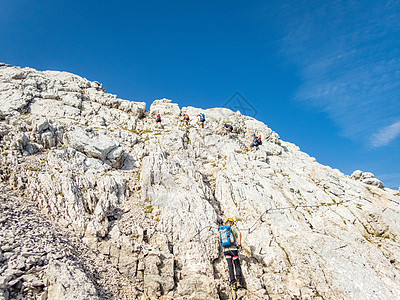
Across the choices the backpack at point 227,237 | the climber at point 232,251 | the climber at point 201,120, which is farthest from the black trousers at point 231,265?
the climber at point 201,120

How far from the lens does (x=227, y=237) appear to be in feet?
51.8

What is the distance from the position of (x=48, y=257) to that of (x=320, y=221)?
24.3 metres

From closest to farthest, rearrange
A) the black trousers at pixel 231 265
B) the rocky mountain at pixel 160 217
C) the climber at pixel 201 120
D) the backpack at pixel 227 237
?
the rocky mountain at pixel 160 217 → the black trousers at pixel 231 265 → the backpack at pixel 227 237 → the climber at pixel 201 120

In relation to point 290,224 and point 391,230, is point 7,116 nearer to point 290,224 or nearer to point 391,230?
point 290,224

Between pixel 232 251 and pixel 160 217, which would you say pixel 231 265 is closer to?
pixel 232 251

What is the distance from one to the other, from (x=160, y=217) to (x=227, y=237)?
22.5ft

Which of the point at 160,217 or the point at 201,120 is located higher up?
the point at 201,120

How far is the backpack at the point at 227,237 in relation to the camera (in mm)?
15672

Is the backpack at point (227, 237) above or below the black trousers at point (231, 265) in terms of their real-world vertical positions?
above

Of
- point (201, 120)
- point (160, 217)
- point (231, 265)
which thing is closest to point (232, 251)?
point (231, 265)

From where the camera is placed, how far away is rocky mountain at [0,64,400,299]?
13359mm

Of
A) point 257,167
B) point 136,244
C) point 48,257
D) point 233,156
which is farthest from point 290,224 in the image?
point 48,257

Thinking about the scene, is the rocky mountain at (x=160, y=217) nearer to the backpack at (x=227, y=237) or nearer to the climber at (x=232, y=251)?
the climber at (x=232, y=251)

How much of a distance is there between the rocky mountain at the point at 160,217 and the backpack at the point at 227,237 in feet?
8.10
